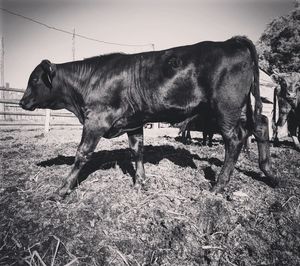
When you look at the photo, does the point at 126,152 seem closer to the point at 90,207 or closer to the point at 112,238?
the point at 90,207

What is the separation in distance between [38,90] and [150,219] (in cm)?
283

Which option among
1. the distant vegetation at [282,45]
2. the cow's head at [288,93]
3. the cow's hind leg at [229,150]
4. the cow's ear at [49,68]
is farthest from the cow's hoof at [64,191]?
the distant vegetation at [282,45]

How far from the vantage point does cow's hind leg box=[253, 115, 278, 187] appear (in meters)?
3.99

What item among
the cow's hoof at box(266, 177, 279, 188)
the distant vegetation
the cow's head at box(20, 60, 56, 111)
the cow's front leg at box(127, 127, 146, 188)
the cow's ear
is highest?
the distant vegetation

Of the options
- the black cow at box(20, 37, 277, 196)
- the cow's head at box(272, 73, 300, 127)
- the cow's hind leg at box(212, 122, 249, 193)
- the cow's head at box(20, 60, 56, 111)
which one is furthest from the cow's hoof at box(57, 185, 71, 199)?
the cow's head at box(272, 73, 300, 127)

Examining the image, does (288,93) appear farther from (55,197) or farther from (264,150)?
(55,197)

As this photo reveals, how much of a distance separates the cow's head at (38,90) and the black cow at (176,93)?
0.23 m

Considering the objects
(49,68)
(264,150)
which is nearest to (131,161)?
(49,68)

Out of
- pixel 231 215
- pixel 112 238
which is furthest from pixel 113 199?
pixel 231 215

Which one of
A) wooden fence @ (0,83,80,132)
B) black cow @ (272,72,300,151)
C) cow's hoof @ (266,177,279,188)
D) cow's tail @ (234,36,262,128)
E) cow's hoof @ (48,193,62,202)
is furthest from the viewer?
wooden fence @ (0,83,80,132)

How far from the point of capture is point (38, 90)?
14.3ft

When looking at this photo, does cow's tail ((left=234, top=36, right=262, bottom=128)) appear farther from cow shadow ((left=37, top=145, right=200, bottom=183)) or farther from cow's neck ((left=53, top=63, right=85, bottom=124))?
cow's neck ((left=53, top=63, right=85, bottom=124))

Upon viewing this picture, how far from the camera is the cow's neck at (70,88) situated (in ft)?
13.7

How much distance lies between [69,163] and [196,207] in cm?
288
